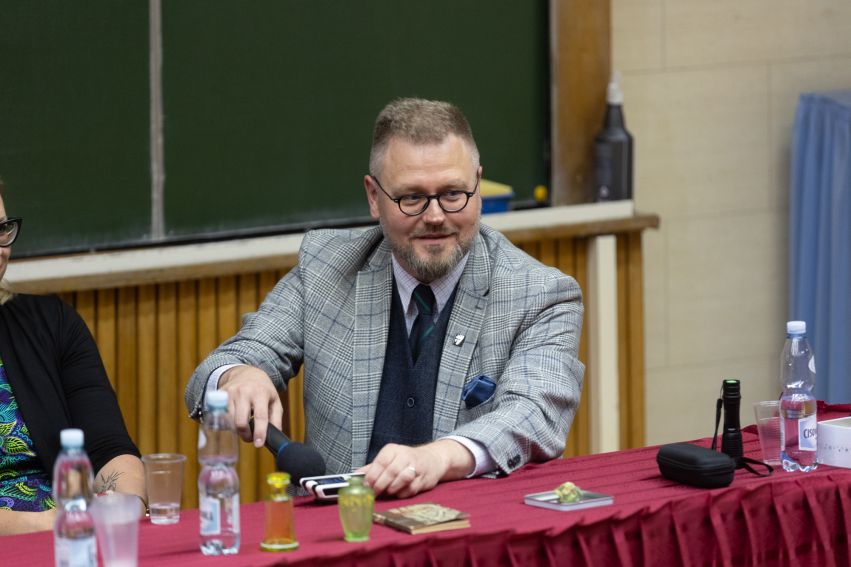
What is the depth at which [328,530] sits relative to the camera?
2.16m

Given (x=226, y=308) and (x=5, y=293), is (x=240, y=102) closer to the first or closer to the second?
(x=226, y=308)

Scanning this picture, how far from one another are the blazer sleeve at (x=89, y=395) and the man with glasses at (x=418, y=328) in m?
0.21

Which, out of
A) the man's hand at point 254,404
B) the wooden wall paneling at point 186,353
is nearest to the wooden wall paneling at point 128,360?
the wooden wall paneling at point 186,353

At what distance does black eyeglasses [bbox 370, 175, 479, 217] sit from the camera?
9.12 feet

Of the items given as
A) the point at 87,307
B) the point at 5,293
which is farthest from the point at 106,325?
the point at 5,293

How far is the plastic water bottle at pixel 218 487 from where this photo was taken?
6.64 ft

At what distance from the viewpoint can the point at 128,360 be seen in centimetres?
396

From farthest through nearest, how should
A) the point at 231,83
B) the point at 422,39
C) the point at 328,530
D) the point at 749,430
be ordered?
the point at 422,39 < the point at 231,83 < the point at 749,430 < the point at 328,530

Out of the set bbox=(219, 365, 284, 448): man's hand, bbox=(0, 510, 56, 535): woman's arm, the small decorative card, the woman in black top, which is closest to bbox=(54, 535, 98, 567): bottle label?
the small decorative card

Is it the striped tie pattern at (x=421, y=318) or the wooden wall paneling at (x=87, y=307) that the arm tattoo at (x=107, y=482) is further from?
the wooden wall paneling at (x=87, y=307)

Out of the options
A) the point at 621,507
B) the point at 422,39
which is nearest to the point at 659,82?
the point at 422,39

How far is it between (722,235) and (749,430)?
221cm

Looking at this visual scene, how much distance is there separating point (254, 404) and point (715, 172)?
2774 mm

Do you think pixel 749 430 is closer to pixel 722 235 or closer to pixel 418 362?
pixel 418 362
